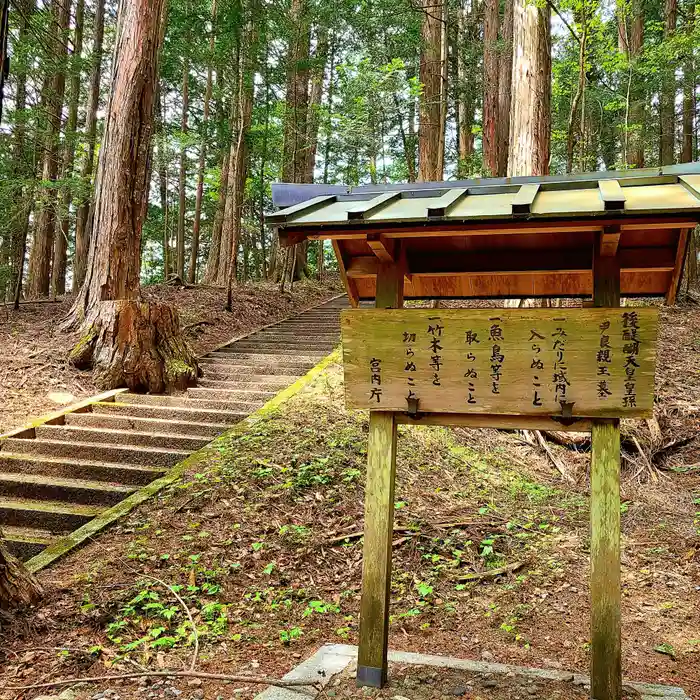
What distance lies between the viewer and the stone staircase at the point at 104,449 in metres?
5.11

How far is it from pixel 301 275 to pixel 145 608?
1593 centimetres

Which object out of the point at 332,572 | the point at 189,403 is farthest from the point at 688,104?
the point at 332,572

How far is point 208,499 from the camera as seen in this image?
5133 millimetres

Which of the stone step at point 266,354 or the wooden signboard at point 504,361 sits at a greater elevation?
the wooden signboard at point 504,361

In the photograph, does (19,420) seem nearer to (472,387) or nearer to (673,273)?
(472,387)

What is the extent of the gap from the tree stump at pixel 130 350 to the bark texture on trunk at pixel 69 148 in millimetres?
5120

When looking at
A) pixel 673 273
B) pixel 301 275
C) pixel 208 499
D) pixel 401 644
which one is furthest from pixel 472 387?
pixel 301 275

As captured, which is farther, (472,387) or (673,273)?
(673,273)

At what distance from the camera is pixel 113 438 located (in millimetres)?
6395

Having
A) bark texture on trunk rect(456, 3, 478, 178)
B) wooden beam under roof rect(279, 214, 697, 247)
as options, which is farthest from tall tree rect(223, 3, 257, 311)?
wooden beam under roof rect(279, 214, 697, 247)

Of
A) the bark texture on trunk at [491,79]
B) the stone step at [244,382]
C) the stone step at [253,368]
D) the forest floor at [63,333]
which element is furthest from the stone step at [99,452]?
the bark texture on trunk at [491,79]

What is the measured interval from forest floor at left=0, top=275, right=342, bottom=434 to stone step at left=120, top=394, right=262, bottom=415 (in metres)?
0.67

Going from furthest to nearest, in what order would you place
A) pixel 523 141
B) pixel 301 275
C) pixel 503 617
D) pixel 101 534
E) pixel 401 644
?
pixel 301 275 → pixel 523 141 → pixel 101 534 → pixel 503 617 → pixel 401 644

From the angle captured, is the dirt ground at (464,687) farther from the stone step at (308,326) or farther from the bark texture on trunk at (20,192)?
the bark texture on trunk at (20,192)
